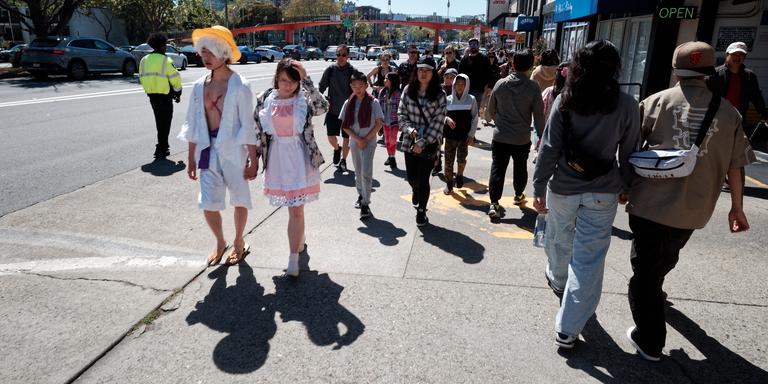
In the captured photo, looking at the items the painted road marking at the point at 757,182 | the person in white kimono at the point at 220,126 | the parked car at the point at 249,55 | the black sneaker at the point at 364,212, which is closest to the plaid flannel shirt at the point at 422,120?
the black sneaker at the point at 364,212

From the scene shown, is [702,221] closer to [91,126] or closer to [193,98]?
[193,98]

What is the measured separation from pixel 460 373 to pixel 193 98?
2.72 meters

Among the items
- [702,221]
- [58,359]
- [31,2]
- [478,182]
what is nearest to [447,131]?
[478,182]

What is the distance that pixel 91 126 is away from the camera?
1029 centimetres

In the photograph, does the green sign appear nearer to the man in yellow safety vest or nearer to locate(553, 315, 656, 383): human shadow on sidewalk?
the man in yellow safety vest

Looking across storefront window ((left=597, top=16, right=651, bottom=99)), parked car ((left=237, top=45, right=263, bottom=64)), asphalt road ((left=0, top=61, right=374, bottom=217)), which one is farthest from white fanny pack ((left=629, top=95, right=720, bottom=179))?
parked car ((left=237, top=45, right=263, bottom=64))

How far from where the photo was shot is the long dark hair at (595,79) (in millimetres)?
2752

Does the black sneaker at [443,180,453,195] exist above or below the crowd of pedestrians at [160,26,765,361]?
below

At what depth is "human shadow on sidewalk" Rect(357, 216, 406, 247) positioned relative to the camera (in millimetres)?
4848

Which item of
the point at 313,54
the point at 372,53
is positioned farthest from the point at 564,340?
the point at 313,54

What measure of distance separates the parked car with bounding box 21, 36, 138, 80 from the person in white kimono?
19.2 metres

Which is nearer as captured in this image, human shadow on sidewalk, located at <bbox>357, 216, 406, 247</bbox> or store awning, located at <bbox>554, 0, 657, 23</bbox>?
human shadow on sidewalk, located at <bbox>357, 216, 406, 247</bbox>

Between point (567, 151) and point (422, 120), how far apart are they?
241cm

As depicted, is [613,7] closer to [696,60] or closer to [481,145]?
[481,145]
